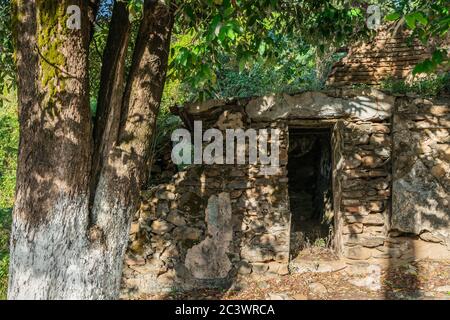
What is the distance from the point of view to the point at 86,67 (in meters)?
A: 2.92

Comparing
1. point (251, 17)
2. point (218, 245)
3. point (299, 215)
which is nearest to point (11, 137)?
point (299, 215)

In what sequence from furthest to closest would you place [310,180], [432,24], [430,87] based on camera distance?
[310,180], [430,87], [432,24]

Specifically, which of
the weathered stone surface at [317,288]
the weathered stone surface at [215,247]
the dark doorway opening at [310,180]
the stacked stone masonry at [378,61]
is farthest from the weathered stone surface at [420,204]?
the stacked stone masonry at [378,61]

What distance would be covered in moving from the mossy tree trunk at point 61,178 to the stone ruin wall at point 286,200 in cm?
229

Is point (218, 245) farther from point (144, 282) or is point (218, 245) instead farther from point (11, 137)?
point (11, 137)

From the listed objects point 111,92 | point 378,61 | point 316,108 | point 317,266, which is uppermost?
point 378,61

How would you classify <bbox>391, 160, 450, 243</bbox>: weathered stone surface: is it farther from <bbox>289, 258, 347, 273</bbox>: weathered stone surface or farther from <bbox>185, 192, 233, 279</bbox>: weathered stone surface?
<bbox>185, 192, 233, 279</bbox>: weathered stone surface

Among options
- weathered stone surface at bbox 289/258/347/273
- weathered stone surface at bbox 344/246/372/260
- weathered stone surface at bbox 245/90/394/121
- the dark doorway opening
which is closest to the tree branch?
weathered stone surface at bbox 245/90/394/121

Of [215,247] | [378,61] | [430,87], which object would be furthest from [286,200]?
[378,61]

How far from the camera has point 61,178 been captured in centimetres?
271

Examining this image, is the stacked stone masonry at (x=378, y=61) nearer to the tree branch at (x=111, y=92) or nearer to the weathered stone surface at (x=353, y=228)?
the weathered stone surface at (x=353, y=228)

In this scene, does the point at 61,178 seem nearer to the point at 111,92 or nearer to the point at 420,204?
the point at 111,92

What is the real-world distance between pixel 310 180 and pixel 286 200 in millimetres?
4546
